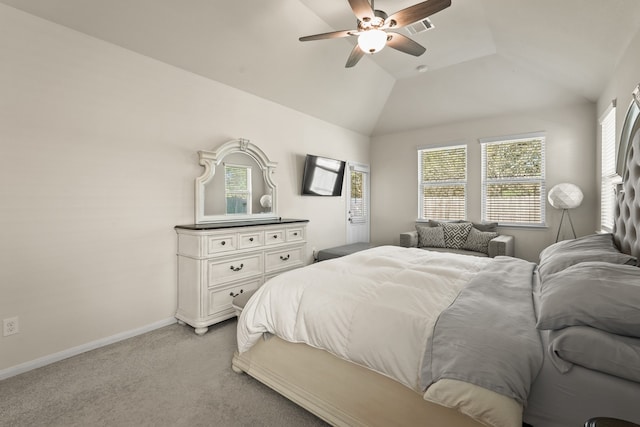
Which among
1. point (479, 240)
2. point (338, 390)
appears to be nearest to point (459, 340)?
point (338, 390)

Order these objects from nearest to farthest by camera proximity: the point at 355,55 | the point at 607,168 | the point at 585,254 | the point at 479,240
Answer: the point at 585,254 → the point at 355,55 → the point at 607,168 → the point at 479,240

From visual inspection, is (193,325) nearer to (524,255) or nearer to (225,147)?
(225,147)

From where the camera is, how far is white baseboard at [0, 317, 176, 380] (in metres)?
Result: 2.12

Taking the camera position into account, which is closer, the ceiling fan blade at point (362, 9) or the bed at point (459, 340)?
the bed at point (459, 340)

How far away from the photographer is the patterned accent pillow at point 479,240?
433 centimetres

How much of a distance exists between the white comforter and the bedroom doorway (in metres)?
3.42

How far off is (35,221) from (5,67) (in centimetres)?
117

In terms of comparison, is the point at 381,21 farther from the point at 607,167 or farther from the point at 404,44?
the point at 607,167

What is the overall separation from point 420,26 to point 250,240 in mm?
3147

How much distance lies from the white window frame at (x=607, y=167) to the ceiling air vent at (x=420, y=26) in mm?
2113

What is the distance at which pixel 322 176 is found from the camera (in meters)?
4.85

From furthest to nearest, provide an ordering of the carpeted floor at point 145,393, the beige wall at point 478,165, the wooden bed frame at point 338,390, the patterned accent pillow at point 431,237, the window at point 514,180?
the patterned accent pillow at point 431,237 → the window at point 514,180 → the beige wall at point 478,165 → the carpeted floor at point 145,393 → the wooden bed frame at point 338,390

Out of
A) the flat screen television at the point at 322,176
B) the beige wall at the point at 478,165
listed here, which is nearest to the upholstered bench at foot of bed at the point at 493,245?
the beige wall at the point at 478,165

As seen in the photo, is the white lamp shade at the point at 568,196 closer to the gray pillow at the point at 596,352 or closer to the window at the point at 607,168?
the window at the point at 607,168
